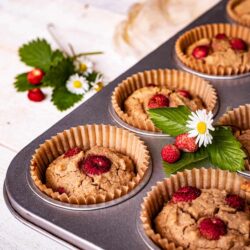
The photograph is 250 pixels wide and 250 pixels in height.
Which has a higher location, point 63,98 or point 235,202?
point 63,98

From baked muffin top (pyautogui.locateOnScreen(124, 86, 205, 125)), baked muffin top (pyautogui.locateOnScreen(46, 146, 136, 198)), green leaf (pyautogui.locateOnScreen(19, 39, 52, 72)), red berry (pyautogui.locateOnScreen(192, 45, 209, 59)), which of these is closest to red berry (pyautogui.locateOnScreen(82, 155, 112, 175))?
baked muffin top (pyautogui.locateOnScreen(46, 146, 136, 198))

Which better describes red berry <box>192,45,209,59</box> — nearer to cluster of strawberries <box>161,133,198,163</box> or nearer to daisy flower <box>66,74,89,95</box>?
daisy flower <box>66,74,89,95</box>

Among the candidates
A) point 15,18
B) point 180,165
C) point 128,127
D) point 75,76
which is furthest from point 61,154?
point 15,18

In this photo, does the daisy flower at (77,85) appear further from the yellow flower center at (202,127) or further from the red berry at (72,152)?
the yellow flower center at (202,127)

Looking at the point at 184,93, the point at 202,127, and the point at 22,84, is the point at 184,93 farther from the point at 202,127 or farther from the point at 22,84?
the point at 22,84

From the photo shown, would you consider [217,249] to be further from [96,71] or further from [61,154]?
[96,71]

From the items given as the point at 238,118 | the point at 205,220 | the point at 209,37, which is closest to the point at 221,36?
the point at 209,37
